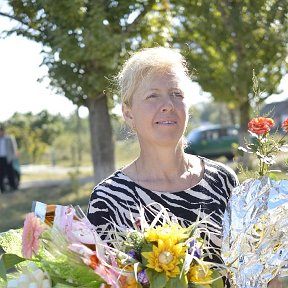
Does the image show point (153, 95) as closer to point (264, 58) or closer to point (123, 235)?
point (123, 235)

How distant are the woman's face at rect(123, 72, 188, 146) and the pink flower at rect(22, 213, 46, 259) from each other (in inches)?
24.4

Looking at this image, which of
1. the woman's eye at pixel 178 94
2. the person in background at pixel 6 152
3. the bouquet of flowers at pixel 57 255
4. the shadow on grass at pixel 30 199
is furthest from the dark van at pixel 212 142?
the bouquet of flowers at pixel 57 255

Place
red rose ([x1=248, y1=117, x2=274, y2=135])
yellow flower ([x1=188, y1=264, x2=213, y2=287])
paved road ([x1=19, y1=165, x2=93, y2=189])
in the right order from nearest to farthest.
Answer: yellow flower ([x1=188, y1=264, x2=213, y2=287]) < red rose ([x1=248, y1=117, x2=274, y2=135]) < paved road ([x1=19, y1=165, x2=93, y2=189])

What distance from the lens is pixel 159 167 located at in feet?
7.20

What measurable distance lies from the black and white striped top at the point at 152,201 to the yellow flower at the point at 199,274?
29cm

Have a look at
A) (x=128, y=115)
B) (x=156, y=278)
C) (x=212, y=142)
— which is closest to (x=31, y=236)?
(x=156, y=278)

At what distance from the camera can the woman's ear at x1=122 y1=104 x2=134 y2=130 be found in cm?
222

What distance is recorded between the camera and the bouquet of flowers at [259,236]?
1718 millimetres

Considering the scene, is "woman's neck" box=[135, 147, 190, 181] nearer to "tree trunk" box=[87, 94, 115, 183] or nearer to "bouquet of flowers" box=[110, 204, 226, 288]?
"bouquet of flowers" box=[110, 204, 226, 288]

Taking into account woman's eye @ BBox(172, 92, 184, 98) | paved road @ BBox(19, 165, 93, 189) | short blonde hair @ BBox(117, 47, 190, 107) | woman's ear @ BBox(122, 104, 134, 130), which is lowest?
paved road @ BBox(19, 165, 93, 189)

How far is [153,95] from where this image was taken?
2098mm

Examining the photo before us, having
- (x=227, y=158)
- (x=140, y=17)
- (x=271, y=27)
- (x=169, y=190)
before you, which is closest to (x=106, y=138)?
(x=140, y=17)

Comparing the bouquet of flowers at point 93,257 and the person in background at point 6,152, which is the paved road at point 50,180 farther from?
the bouquet of flowers at point 93,257

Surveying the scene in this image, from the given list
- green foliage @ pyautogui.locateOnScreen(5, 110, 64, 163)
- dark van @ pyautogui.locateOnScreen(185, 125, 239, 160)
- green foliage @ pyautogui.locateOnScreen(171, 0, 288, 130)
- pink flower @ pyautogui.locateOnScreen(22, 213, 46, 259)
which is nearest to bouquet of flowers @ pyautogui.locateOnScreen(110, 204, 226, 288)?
pink flower @ pyautogui.locateOnScreen(22, 213, 46, 259)
